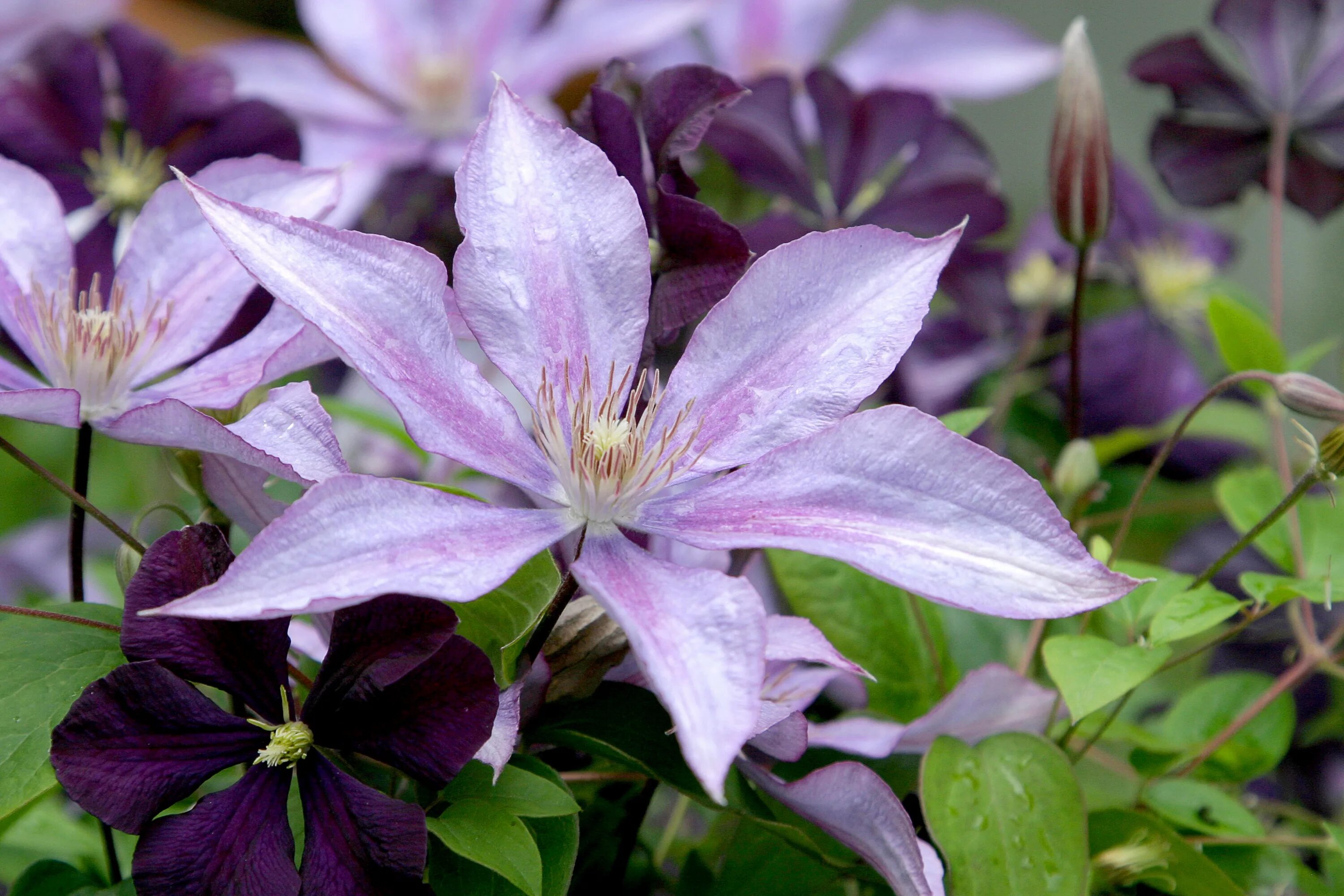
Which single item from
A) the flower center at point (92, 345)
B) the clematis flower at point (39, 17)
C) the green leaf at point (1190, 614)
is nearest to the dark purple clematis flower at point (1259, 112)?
the green leaf at point (1190, 614)

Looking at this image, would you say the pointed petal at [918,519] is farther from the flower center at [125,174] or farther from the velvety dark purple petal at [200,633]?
the flower center at [125,174]

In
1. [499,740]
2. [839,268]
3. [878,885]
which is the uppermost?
[839,268]

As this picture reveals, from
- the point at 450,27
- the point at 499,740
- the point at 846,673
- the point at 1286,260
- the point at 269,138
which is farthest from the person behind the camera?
the point at 1286,260

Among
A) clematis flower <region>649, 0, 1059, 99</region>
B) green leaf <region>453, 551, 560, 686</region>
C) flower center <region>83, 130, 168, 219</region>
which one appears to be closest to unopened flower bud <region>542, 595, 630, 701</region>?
green leaf <region>453, 551, 560, 686</region>

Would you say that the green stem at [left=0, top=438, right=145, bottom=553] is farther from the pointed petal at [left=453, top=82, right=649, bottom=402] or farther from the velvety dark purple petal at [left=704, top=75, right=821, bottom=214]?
the velvety dark purple petal at [left=704, top=75, right=821, bottom=214]

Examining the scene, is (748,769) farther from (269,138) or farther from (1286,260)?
(1286,260)

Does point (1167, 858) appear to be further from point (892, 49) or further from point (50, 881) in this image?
point (892, 49)

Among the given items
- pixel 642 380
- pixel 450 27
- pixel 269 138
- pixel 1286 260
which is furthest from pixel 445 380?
pixel 1286 260
